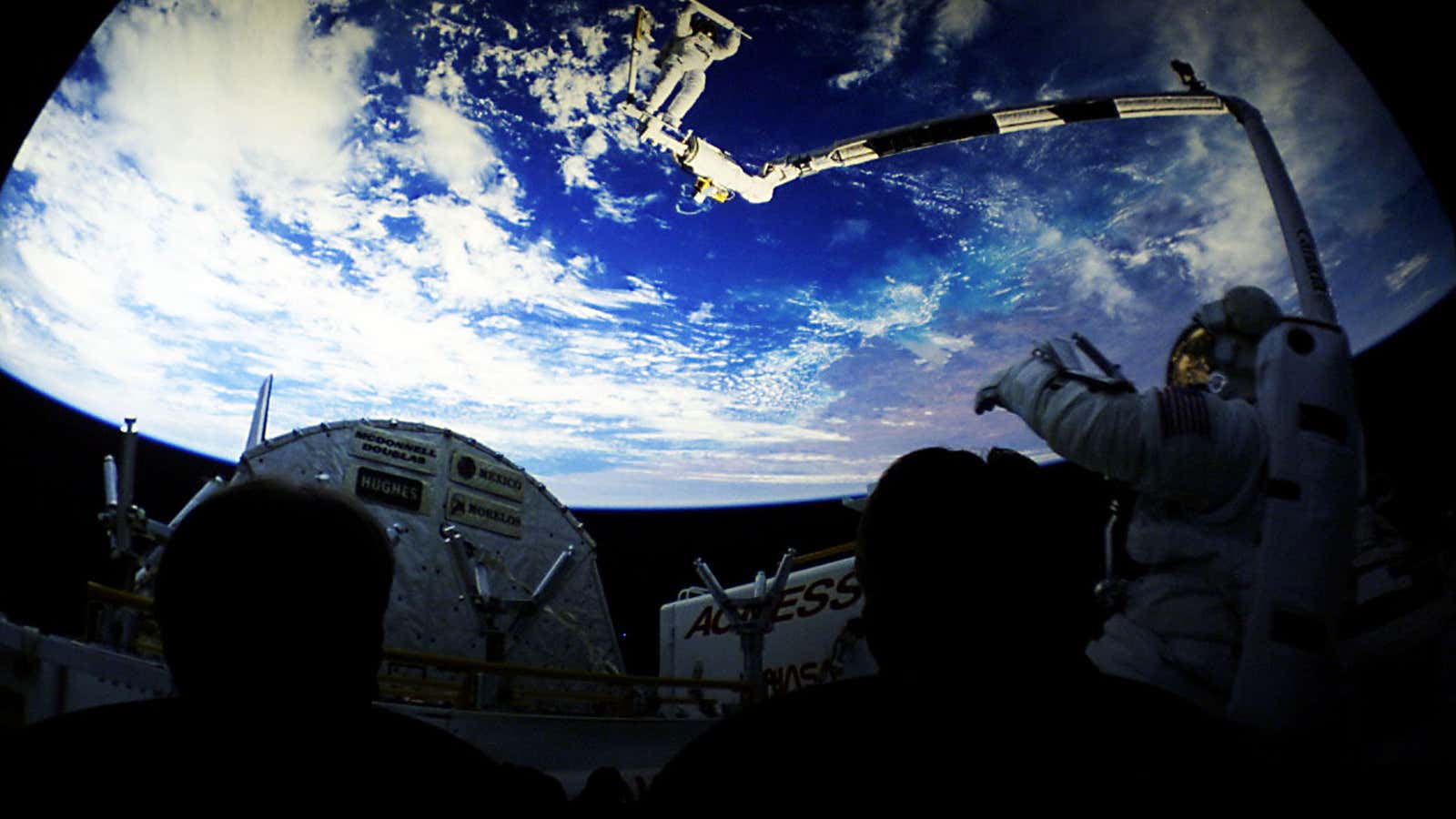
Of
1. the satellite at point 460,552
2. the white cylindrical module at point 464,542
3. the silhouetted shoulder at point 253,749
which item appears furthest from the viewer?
the white cylindrical module at point 464,542

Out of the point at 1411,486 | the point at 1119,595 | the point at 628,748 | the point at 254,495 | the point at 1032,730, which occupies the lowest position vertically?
the point at 628,748

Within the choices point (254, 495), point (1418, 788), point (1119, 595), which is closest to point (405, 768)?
point (254, 495)

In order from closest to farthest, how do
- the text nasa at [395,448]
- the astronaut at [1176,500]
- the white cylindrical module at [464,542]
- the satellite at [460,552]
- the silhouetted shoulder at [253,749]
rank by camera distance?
the silhouetted shoulder at [253,749] < the astronaut at [1176,500] < the satellite at [460,552] < the white cylindrical module at [464,542] < the text nasa at [395,448]

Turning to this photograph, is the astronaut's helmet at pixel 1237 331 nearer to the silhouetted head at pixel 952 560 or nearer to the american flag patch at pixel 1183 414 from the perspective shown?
the american flag patch at pixel 1183 414

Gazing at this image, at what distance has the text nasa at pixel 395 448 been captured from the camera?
722 centimetres

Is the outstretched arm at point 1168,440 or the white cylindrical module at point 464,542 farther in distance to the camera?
the white cylindrical module at point 464,542

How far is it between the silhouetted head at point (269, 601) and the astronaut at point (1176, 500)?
1.99 metres

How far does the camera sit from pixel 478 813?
39.9 inches

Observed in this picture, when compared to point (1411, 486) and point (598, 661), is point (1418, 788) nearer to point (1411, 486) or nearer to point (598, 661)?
point (598, 661)

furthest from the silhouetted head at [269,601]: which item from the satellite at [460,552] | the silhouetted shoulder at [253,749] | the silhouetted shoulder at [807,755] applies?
the satellite at [460,552]

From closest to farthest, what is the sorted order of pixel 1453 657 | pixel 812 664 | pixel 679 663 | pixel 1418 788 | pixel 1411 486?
pixel 1418 788
pixel 1453 657
pixel 1411 486
pixel 812 664
pixel 679 663

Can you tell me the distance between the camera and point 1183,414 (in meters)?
2.11

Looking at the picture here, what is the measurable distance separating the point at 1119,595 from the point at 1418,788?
1443mm

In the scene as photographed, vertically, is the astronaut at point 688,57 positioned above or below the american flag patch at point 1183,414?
above
